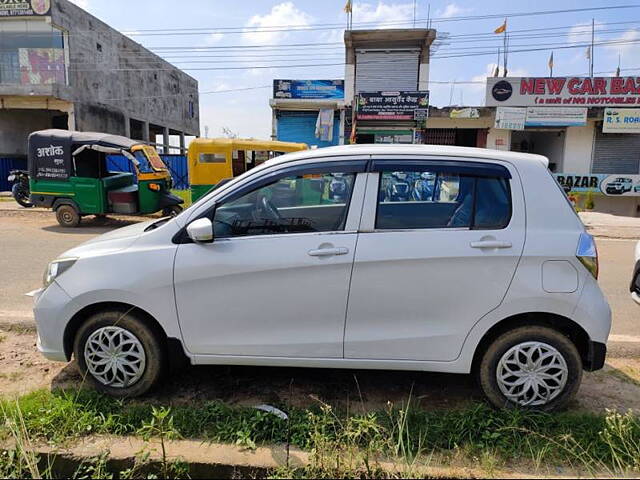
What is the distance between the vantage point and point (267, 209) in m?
3.06

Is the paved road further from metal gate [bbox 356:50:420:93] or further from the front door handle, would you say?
metal gate [bbox 356:50:420:93]

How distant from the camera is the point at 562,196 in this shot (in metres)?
2.93

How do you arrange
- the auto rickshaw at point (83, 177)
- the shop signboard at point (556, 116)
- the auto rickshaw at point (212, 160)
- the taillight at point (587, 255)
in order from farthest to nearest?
the shop signboard at point (556, 116) < the auto rickshaw at point (212, 160) < the auto rickshaw at point (83, 177) < the taillight at point (587, 255)

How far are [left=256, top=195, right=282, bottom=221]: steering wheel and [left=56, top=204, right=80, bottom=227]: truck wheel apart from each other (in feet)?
32.2

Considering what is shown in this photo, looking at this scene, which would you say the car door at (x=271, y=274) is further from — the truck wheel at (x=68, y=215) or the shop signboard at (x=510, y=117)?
the shop signboard at (x=510, y=117)

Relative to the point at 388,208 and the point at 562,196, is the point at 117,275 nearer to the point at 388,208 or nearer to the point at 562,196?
the point at 388,208

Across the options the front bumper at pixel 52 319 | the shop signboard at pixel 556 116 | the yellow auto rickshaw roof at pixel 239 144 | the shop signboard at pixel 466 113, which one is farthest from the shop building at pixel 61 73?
the front bumper at pixel 52 319

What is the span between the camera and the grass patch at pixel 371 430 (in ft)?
8.08

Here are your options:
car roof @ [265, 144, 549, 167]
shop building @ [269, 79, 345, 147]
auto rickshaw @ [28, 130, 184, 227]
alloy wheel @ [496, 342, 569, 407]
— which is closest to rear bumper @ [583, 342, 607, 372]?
alloy wheel @ [496, 342, 569, 407]

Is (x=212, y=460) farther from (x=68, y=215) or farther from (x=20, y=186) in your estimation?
(x=20, y=186)

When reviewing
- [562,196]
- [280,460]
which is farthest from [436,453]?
[562,196]

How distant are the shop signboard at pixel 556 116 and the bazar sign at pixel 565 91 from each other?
0.88ft

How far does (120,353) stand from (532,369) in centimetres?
279

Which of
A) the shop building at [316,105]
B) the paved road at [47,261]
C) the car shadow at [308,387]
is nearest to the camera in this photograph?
the car shadow at [308,387]
